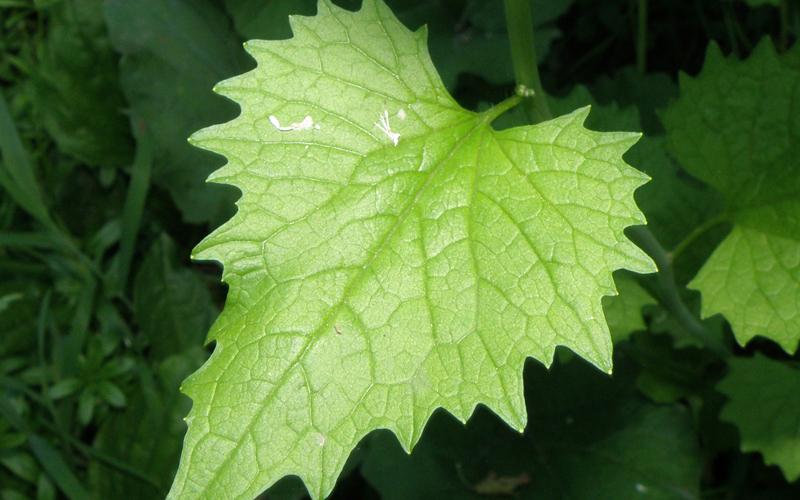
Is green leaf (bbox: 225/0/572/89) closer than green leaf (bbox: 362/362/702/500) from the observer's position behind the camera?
No

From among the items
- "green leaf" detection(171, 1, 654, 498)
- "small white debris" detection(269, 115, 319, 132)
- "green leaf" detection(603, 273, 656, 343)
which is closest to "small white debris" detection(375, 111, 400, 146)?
"green leaf" detection(171, 1, 654, 498)

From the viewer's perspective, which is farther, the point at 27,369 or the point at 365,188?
the point at 27,369

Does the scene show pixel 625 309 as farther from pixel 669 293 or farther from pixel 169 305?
pixel 169 305

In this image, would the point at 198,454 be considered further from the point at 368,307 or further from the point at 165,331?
the point at 165,331

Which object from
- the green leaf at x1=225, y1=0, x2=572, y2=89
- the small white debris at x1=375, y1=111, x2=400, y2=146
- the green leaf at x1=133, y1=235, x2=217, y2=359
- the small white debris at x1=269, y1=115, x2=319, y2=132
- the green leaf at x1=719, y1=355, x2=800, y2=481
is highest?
the small white debris at x1=269, y1=115, x2=319, y2=132

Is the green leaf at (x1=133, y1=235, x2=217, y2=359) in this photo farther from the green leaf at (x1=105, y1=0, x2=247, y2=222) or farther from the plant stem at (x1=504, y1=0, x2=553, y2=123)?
the plant stem at (x1=504, y1=0, x2=553, y2=123)

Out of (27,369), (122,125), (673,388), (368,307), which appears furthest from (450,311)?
(122,125)
